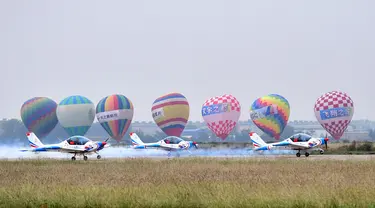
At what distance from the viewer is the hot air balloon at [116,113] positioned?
95188 millimetres

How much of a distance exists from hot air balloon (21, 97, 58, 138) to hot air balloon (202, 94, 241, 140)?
25300 mm

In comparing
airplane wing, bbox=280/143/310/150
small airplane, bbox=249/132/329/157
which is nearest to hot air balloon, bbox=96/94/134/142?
small airplane, bbox=249/132/329/157

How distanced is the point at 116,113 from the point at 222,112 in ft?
51.1

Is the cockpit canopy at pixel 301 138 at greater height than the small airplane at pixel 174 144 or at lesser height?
greater

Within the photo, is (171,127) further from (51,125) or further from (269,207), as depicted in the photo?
(269,207)

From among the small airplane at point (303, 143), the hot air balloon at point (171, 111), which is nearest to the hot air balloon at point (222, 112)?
the hot air balloon at point (171, 111)

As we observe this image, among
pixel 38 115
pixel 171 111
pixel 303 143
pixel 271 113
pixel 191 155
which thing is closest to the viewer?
pixel 303 143

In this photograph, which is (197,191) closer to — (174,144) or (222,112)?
(174,144)

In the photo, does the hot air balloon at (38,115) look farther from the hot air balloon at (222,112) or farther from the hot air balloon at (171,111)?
the hot air balloon at (222,112)

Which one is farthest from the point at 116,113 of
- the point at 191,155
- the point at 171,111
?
the point at 191,155

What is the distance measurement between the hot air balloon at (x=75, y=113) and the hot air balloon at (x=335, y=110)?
117 feet

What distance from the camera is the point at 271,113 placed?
8712cm

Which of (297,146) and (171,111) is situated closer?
(297,146)

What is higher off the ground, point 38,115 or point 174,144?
point 174,144
